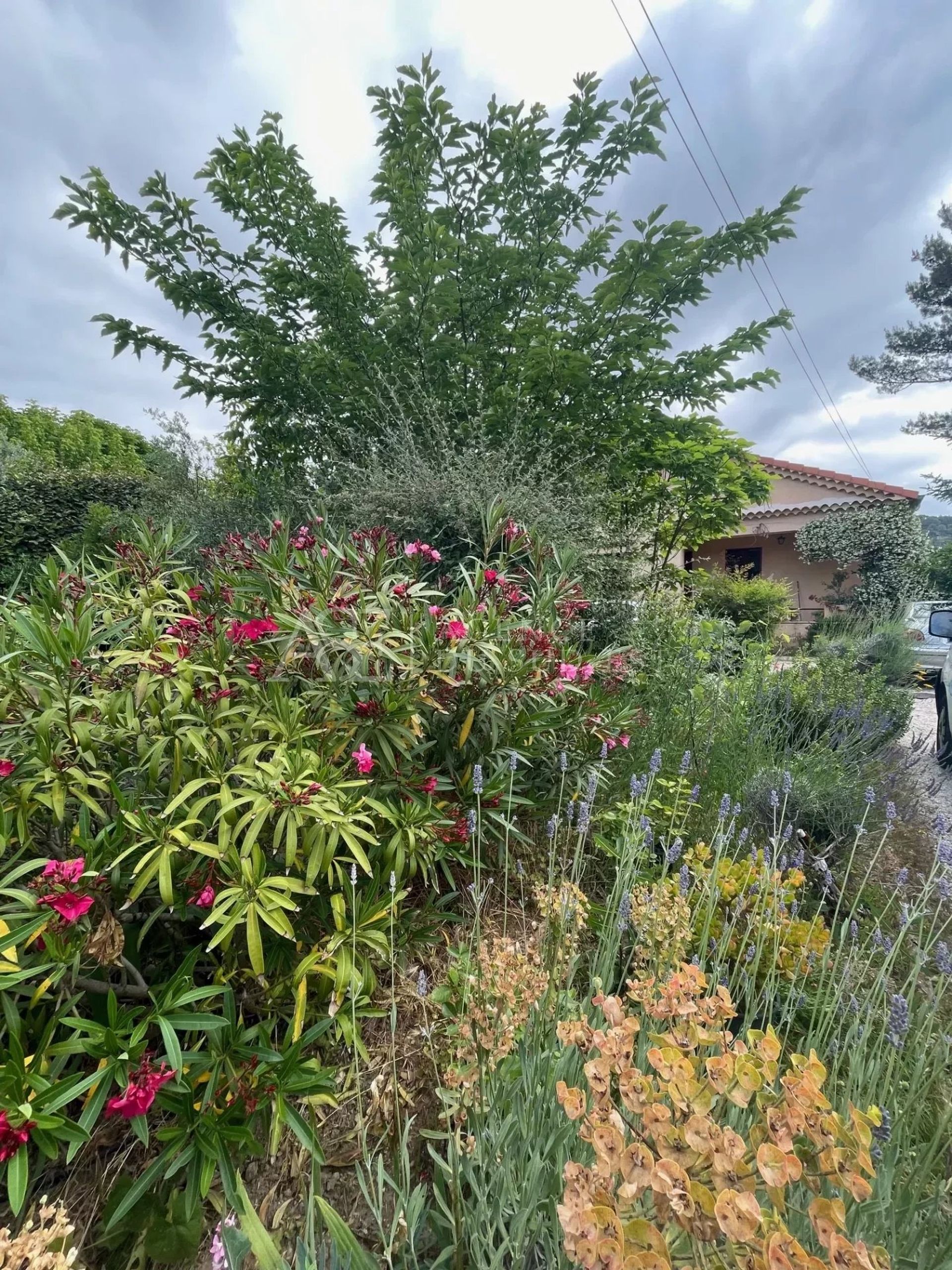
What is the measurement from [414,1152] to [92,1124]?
2.30 feet

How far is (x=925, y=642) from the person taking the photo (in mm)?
8203

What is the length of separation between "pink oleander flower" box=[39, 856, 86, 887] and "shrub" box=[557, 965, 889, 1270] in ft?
3.23

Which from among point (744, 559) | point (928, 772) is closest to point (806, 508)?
point (744, 559)

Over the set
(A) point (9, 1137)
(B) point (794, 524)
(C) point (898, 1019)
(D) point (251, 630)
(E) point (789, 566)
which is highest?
(B) point (794, 524)

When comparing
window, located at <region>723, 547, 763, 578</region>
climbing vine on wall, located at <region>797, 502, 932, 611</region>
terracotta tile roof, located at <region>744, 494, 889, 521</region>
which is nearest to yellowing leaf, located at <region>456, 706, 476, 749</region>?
climbing vine on wall, located at <region>797, 502, 932, 611</region>

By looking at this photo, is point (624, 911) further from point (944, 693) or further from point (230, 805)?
point (944, 693)

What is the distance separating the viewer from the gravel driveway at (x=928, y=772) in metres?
3.14

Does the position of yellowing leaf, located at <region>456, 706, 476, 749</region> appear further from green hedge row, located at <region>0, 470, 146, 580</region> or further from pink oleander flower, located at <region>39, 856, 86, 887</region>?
green hedge row, located at <region>0, 470, 146, 580</region>

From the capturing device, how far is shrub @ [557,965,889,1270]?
0.57 m

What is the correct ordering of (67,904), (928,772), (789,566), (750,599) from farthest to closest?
(789,566) < (750,599) < (928,772) < (67,904)

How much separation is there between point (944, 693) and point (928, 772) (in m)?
0.72

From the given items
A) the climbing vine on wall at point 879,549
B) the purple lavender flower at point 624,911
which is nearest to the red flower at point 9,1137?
the purple lavender flower at point 624,911

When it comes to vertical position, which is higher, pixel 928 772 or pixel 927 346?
pixel 927 346

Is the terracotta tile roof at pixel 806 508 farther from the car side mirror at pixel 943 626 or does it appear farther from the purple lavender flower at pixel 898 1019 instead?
the purple lavender flower at pixel 898 1019
